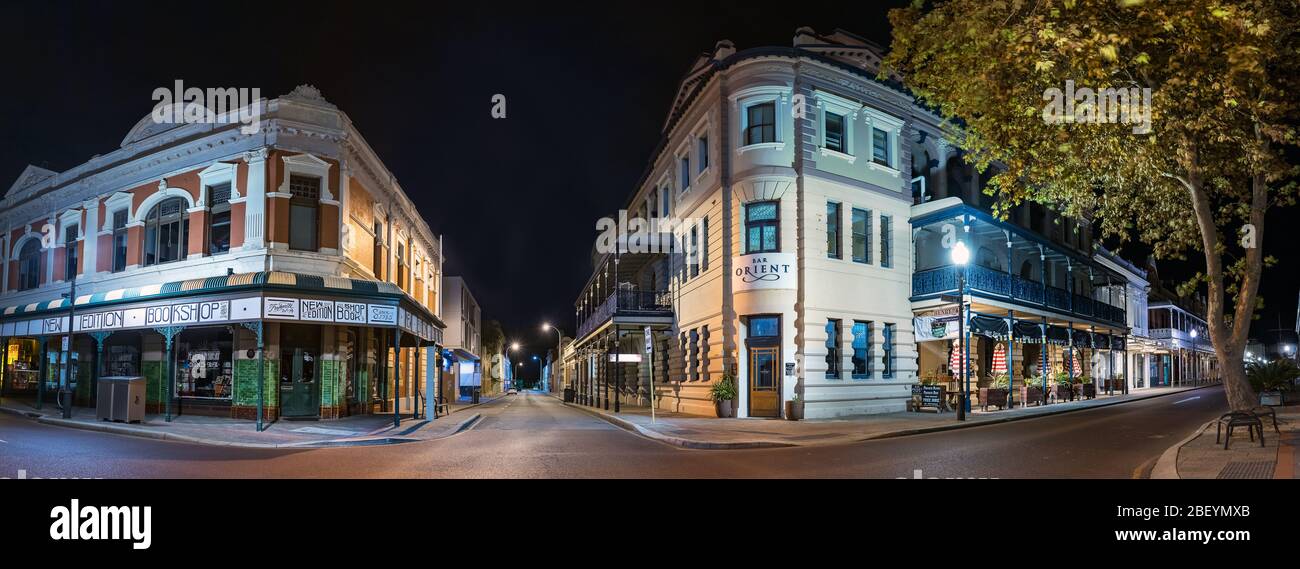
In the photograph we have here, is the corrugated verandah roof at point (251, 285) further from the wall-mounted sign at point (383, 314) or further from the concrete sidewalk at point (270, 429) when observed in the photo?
the concrete sidewalk at point (270, 429)

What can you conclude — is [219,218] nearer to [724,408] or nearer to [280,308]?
[280,308]

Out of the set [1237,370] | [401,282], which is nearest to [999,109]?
[1237,370]

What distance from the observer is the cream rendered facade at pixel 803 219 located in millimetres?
23875

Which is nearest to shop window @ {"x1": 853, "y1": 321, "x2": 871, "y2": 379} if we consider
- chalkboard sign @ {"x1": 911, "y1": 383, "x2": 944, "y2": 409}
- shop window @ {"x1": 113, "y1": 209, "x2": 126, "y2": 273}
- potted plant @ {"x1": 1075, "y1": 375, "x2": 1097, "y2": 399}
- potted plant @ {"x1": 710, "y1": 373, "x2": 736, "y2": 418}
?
chalkboard sign @ {"x1": 911, "y1": 383, "x2": 944, "y2": 409}

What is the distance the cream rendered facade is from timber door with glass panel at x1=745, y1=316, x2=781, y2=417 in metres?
0.07

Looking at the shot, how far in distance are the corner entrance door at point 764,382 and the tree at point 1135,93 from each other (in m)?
A: 10.2

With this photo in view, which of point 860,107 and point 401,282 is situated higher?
point 860,107

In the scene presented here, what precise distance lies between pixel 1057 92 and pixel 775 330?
12240mm

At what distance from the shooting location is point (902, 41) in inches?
549

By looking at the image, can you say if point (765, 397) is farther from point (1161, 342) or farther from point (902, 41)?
point (1161, 342)

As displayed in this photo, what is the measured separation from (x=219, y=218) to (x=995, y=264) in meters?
29.2

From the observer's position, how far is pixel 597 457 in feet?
43.4

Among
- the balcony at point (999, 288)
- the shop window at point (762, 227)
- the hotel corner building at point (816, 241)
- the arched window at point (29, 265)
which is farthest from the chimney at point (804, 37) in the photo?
the arched window at point (29, 265)

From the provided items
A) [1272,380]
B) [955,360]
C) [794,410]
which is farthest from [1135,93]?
[1272,380]
